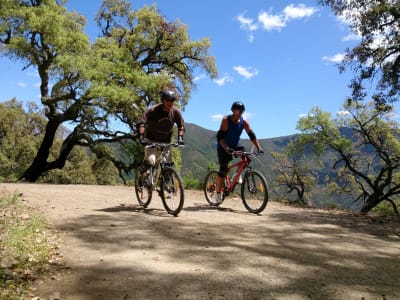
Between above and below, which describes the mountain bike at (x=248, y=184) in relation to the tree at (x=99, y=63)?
below

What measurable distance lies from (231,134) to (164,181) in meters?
2.20

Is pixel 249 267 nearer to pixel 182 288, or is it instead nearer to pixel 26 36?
pixel 182 288

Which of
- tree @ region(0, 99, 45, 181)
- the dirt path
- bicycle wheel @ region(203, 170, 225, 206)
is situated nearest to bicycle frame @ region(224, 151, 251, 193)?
bicycle wheel @ region(203, 170, 225, 206)

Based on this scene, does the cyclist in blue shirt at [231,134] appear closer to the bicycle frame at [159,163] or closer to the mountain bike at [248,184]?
the mountain bike at [248,184]

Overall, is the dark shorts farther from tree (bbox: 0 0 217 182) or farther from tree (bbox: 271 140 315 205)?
tree (bbox: 271 140 315 205)

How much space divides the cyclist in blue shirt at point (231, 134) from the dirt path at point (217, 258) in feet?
5.77

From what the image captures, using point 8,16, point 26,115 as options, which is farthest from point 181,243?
point 26,115

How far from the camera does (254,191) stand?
8570 millimetres

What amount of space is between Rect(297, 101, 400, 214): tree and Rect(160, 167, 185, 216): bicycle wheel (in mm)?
22578

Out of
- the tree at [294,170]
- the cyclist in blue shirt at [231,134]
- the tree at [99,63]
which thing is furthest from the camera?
the tree at [294,170]

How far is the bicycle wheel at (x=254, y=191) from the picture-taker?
8.35 metres

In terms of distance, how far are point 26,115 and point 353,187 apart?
4002cm

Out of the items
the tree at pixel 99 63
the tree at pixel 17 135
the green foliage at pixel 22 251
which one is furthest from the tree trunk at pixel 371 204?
the tree at pixel 17 135

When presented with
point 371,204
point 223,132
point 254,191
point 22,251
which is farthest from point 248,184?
point 371,204
